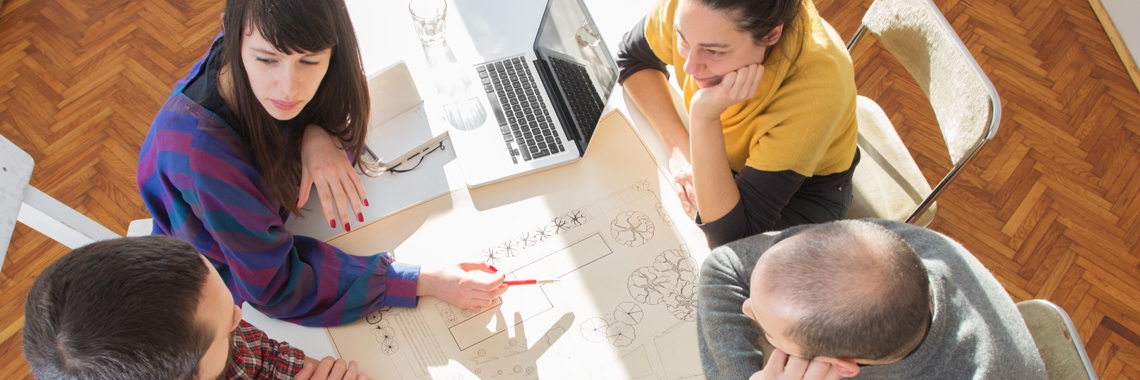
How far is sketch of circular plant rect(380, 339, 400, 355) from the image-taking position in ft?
3.96

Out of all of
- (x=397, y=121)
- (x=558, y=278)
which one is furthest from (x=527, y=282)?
(x=397, y=121)

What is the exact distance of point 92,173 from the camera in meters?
2.39

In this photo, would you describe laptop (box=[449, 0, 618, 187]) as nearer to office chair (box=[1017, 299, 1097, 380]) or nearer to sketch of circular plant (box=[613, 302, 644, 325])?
sketch of circular plant (box=[613, 302, 644, 325])

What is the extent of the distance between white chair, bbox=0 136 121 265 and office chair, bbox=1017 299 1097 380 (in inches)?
59.6

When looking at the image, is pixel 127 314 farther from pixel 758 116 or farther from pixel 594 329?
pixel 758 116

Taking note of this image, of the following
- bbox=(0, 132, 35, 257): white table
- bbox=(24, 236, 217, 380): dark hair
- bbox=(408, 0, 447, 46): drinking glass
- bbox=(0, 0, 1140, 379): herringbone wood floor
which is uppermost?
bbox=(0, 132, 35, 257): white table

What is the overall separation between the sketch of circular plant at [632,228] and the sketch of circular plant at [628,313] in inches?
5.1

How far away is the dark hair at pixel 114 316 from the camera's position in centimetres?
85

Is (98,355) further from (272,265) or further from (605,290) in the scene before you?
(605,290)

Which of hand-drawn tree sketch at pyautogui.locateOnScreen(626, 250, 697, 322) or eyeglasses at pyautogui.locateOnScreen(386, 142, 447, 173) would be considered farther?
eyeglasses at pyautogui.locateOnScreen(386, 142, 447, 173)

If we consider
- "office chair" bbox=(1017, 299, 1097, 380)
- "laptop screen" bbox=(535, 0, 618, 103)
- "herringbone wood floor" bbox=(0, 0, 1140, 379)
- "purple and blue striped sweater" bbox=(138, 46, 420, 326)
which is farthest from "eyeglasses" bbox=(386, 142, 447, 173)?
"herringbone wood floor" bbox=(0, 0, 1140, 379)

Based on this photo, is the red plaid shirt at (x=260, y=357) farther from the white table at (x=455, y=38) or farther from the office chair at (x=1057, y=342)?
the office chair at (x=1057, y=342)

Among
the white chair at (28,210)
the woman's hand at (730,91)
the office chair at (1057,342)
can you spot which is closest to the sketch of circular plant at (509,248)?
the woman's hand at (730,91)

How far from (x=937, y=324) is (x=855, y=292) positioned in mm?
181
